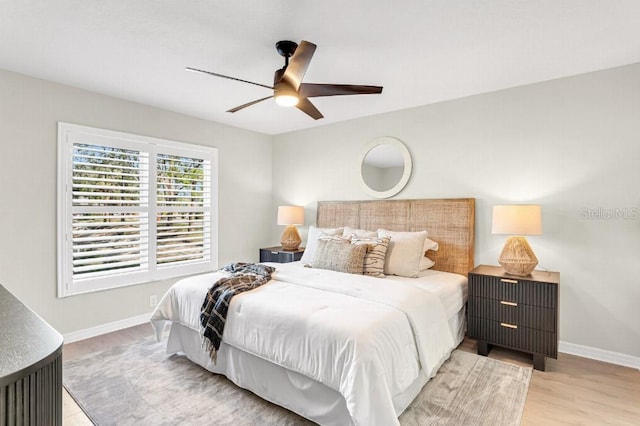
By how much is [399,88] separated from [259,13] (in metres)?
1.75

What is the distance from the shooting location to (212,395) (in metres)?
2.35

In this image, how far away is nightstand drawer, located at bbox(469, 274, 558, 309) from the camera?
269cm

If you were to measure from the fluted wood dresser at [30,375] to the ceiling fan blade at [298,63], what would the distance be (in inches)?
72.2

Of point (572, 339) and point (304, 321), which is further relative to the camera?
point (572, 339)

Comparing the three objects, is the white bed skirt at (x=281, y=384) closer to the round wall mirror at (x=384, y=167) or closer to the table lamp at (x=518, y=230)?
the table lamp at (x=518, y=230)

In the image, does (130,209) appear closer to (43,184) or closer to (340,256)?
(43,184)

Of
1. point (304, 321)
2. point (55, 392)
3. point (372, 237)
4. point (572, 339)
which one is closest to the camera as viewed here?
point (55, 392)

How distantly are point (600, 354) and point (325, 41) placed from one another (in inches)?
139

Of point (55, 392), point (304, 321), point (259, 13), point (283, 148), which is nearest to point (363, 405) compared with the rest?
point (304, 321)

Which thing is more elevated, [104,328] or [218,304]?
[218,304]

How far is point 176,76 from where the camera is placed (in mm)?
3084

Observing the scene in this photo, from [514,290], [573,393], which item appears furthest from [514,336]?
[573,393]

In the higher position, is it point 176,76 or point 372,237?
point 176,76

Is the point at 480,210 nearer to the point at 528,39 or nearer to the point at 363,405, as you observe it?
the point at 528,39
